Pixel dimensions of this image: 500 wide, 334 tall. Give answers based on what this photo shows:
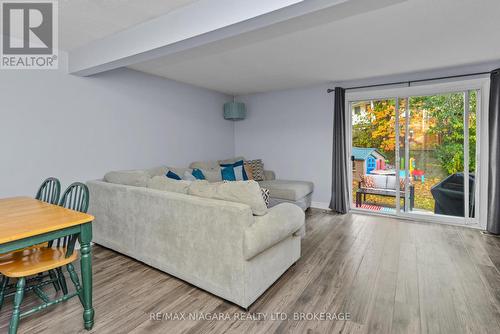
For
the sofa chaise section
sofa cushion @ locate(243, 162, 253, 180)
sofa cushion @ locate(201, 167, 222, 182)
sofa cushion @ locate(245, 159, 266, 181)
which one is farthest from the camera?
sofa cushion @ locate(245, 159, 266, 181)

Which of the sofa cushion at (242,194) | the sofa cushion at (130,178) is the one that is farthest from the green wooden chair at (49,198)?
the sofa cushion at (242,194)

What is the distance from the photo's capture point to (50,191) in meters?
2.49

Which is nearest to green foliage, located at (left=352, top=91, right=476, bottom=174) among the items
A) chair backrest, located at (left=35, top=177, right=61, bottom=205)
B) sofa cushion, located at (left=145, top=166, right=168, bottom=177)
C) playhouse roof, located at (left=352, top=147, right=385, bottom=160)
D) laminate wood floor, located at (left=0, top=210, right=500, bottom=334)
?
playhouse roof, located at (left=352, top=147, right=385, bottom=160)

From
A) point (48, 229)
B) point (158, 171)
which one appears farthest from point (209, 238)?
point (158, 171)

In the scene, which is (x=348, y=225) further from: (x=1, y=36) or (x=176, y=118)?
(x=1, y=36)

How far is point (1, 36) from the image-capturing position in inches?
106

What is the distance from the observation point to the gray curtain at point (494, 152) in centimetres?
356

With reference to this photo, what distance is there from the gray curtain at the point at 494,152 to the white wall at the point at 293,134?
2235 mm

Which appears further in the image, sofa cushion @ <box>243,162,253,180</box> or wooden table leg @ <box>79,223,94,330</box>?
sofa cushion @ <box>243,162,253,180</box>

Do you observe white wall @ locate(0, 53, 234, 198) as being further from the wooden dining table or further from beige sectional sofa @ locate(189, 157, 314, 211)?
the wooden dining table

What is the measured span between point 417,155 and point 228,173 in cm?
326

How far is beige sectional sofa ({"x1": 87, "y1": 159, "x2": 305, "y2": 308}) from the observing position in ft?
6.45

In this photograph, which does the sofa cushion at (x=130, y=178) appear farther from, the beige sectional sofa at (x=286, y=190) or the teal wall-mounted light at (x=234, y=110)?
the teal wall-mounted light at (x=234, y=110)

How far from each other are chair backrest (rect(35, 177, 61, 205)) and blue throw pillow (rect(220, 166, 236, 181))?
277 centimetres
